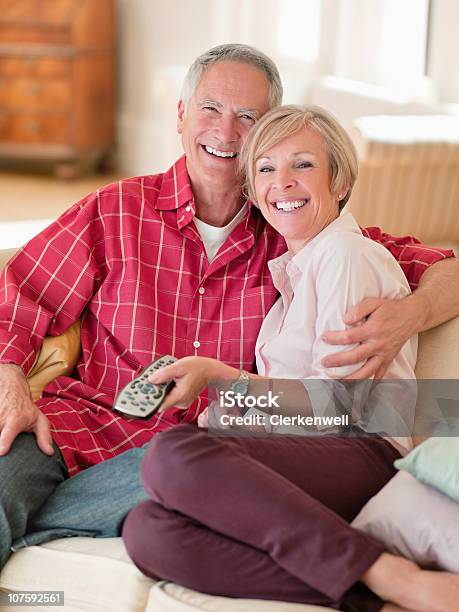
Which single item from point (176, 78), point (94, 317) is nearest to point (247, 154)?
point (94, 317)

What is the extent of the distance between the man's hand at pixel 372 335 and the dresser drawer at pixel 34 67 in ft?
15.8

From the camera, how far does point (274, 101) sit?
7.50 feet

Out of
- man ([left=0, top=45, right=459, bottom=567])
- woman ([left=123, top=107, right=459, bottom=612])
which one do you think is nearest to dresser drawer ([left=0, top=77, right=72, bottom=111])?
man ([left=0, top=45, right=459, bottom=567])

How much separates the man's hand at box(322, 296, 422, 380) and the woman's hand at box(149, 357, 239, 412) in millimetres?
A: 210

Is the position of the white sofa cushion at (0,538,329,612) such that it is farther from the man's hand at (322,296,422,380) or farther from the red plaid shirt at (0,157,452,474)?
the man's hand at (322,296,422,380)

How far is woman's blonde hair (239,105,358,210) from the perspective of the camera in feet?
6.68

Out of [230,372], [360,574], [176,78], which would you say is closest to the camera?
[360,574]

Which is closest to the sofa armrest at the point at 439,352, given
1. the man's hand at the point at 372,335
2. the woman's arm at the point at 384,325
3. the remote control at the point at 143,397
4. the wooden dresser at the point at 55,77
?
the woman's arm at the point at 384,325

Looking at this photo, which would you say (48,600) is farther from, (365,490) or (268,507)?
(365,490)

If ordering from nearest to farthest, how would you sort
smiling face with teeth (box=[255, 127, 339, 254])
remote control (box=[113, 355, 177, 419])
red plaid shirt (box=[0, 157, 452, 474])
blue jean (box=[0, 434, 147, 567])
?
remote control (box=[113, 355, 177, 419]) < blue jean (box=[0, 434, 147, 567]) < smiling face with teeth (box=[255, 127, 339, 254]) < red plaid shirt (box=[0, 157, 452, 474])

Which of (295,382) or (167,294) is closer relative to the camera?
(295,382)

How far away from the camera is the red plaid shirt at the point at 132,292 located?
2.12 m

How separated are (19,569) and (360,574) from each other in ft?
2.05

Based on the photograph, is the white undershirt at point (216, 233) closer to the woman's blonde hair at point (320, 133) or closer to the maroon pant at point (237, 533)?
the woman's blonde hair at point (320, 133)
